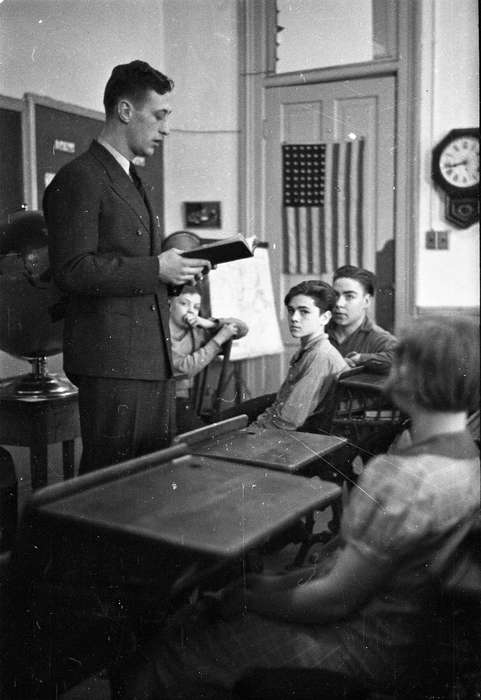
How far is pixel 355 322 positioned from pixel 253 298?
0.89 feet

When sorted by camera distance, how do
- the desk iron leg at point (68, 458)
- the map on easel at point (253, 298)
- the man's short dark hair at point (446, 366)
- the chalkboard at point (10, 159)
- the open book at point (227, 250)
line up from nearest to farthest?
the man's short dark hair at point (446, 366), the open book at point (227, 250), the desk iron leg at point (68, 458), the map on easel at point (253, 298), the chalkboard at point (10, 159)

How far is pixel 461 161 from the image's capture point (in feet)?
4.95

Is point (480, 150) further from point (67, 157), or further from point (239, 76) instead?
point (67, 157)

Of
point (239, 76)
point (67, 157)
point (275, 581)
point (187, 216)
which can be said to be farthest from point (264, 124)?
point (275, 581)

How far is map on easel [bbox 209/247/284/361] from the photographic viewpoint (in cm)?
177

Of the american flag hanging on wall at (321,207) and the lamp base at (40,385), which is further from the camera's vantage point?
the lamp base at (40,385)

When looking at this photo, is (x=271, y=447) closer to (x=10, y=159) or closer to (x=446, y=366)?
(x=446, y=366)

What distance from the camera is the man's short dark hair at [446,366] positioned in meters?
1.43

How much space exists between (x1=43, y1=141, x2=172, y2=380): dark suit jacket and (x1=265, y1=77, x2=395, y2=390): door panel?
30 centimetres

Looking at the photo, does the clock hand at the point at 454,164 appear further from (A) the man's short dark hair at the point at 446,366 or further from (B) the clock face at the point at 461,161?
(A) the man's short dark hair at the point at 446,366

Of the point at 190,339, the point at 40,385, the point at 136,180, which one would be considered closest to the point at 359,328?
the point at 190,339

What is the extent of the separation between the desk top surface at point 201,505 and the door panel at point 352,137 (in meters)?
0.42

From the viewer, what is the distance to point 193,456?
170 centimetres

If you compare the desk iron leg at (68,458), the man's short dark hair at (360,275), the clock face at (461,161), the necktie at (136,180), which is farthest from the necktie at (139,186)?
the clock face at (461,161)
